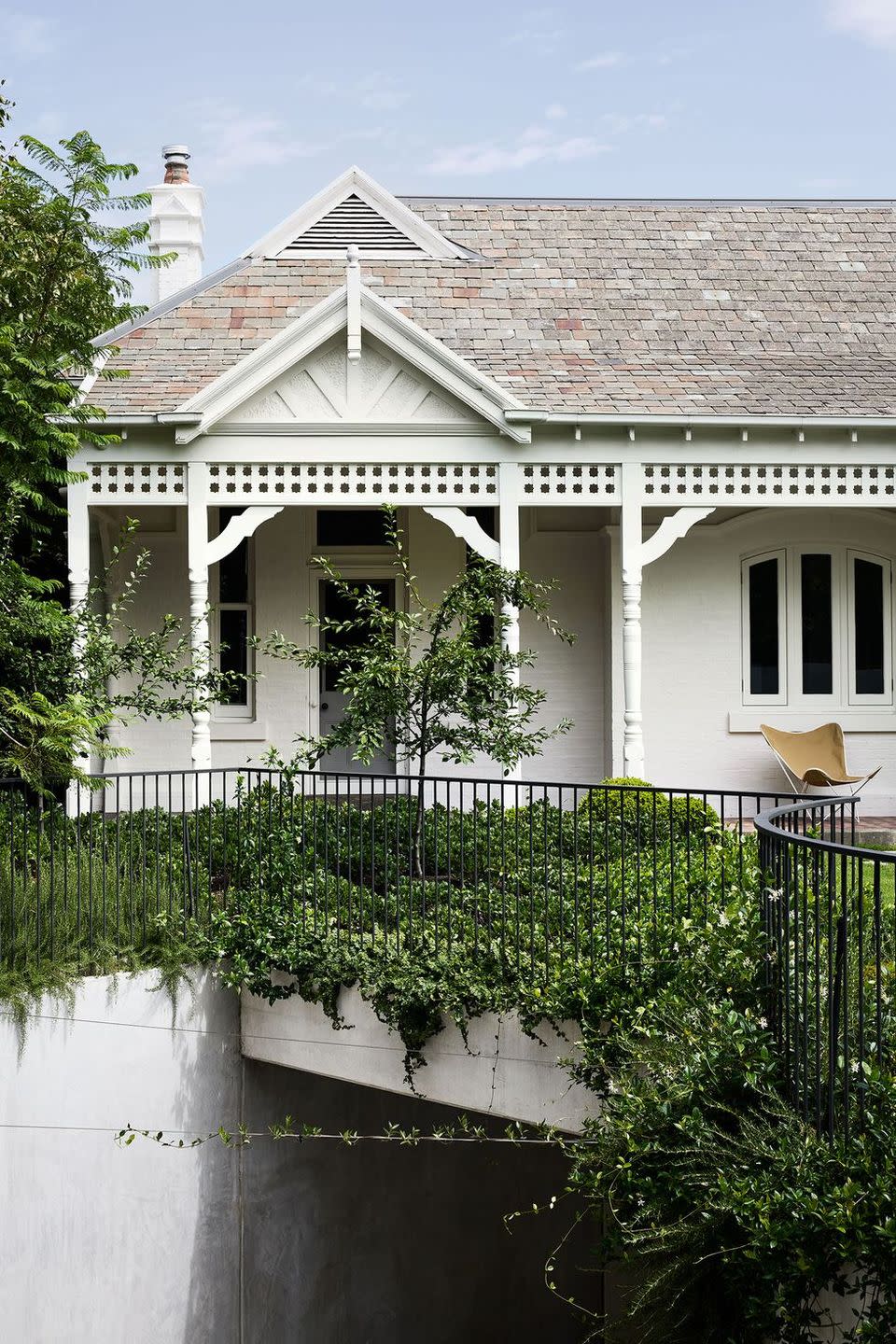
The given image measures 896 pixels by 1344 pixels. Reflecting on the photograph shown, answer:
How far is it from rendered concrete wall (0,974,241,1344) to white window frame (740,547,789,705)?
25.7 feet

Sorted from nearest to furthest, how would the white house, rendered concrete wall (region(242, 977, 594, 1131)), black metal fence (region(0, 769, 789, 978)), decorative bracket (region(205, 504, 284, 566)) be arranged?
rendered concrete wall (region(242, 977, 594, 1131))
black metal fence (region(0, 769, 789, 978))
decorative bracket (region(205, 504, 284, 566))
the white house

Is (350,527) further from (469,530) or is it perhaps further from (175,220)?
(175,220)

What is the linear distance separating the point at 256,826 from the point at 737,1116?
511 centimetres

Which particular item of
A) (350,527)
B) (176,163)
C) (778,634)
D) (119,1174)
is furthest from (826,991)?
(176,163)

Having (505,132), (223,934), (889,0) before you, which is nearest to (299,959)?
(223,934)

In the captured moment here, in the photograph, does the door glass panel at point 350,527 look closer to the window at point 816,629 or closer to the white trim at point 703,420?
the white trim at point 703,420

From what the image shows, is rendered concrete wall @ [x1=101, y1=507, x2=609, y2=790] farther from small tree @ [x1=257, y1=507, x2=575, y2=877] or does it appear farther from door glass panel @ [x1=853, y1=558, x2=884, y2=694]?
small tree @ [x1=257, y1=507, x2=575, y2=877]

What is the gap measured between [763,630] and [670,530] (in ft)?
7.92

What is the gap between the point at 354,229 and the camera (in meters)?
16.5

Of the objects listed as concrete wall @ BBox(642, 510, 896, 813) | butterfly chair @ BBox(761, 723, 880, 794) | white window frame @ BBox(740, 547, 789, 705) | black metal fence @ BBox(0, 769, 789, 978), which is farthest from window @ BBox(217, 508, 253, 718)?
butterfly chair @ BBox(761, 723, 880, 794)

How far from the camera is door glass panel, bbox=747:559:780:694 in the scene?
51.5 ft

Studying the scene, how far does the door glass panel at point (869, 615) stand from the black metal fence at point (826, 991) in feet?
28.3

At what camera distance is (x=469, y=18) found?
20891mm

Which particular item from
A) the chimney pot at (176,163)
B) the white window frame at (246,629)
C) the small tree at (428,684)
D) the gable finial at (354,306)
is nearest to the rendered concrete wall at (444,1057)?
the small tree at (428,684)
